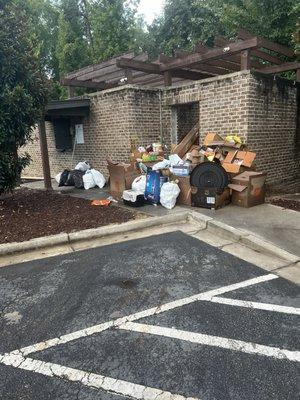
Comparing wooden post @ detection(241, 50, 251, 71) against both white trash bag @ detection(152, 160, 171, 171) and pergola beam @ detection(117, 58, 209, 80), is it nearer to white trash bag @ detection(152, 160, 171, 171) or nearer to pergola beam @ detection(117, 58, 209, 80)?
pergola beam @ detection(117, 58, 209, 80)

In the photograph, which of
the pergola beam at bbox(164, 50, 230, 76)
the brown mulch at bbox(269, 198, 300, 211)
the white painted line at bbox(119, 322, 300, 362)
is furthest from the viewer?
the pergola beam at bbox(164, 50, 230, 76)

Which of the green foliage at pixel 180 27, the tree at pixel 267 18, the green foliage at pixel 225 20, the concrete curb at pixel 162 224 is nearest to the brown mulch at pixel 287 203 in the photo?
the concrete curb at pixel 162 224

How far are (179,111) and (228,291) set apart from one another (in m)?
8.59

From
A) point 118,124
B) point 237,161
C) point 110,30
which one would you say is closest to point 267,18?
point 118,124

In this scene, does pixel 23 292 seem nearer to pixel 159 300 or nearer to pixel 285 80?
pixel 159 300

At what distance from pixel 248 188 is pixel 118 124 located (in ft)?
16.9

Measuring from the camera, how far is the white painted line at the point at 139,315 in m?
2.99

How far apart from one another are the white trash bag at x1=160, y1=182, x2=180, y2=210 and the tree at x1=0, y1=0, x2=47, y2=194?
3.48 metres

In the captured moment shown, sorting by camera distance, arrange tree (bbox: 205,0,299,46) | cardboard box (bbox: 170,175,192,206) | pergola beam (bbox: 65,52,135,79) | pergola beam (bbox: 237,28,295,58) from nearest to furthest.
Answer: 1. cardboard box (bbox: 170,175,192,206)
2. pergola beam (bbox: 237,28,295,58)
3. tree (bbox: 205,0,299,46)
4. pergola beam (bbox: 65,52,135,79)

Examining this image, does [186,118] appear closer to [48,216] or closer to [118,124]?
[118,124]

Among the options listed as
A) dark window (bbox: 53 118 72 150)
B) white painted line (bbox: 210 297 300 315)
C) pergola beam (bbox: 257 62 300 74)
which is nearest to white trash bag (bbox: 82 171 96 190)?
dark window (bbox: 53 118 72 150)

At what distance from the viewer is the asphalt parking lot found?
2.49m

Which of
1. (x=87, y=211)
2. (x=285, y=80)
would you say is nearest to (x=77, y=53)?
(x=285, y=80)

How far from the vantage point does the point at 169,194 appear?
7.54 metres
